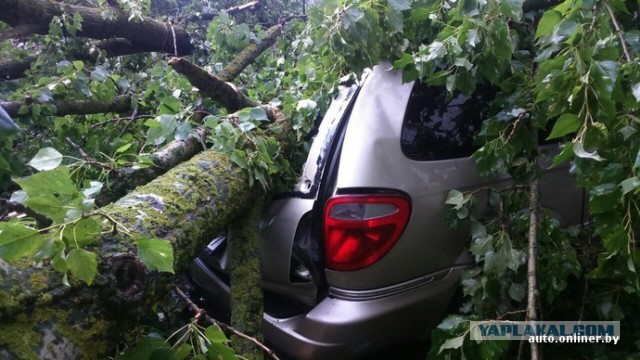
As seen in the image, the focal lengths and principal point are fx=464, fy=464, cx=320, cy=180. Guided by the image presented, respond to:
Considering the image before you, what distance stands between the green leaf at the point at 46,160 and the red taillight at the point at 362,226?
1.00 meters

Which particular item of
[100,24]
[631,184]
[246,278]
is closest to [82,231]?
[246,278]

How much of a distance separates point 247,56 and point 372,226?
281 cm

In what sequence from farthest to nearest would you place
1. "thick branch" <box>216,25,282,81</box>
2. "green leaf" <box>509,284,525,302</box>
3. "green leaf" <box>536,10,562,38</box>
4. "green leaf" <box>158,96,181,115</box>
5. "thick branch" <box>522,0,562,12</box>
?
1. "thick branch" <box>216,25,282,81</box>
2. "thick branch" <box>522,0,562,12</box>
3. "green leaf" <box>158,96,181,115</box>
4. "green leaf" <box>509,284,525,302</box>
5. "green leaf" <box>536,10,562,38</box>

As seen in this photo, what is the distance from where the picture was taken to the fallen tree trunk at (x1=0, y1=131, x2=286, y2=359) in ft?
3.26

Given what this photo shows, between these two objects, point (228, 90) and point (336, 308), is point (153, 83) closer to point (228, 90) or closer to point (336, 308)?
point (228, 90)

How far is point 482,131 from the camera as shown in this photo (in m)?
1.97

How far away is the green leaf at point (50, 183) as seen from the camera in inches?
39.4

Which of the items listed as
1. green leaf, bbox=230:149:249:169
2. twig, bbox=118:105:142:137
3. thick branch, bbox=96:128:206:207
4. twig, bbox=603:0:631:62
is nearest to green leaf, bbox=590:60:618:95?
twig, bbox=603:0:631:62

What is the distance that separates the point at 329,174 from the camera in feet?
6.50

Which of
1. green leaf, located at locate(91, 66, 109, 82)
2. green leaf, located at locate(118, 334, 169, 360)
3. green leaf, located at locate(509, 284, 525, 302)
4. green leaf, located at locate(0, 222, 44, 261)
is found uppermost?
green leaf, located at locate(0, 222, 44, 261)

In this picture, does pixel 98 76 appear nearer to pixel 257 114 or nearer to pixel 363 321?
pixel 257 114

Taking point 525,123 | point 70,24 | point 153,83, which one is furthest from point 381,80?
point 70,24

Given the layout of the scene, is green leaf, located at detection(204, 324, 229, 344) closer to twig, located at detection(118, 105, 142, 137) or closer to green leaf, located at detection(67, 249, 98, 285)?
green leaf, located at detection(67, 249, 98, 285)

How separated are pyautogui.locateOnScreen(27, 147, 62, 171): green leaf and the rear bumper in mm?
1134
